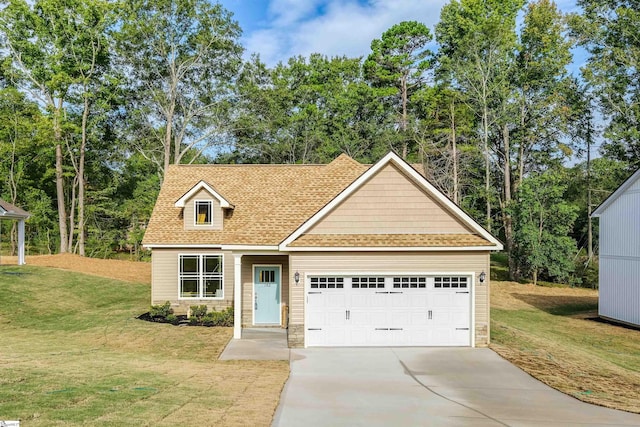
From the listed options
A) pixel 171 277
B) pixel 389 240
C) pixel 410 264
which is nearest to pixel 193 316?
pixel 171 277

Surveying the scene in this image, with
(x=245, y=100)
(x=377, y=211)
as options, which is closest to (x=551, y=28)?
(x=245, y=100)

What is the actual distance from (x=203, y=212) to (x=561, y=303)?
69.5 feet

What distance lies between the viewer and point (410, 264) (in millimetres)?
15445

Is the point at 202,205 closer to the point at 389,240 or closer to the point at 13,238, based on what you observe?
the point at 389,240

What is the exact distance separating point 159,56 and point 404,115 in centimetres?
2370

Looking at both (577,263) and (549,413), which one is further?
(577,263)

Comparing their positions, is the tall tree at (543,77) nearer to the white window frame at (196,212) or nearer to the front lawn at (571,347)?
the front lawn at (571,347)

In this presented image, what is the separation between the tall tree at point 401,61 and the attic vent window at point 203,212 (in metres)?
31.9

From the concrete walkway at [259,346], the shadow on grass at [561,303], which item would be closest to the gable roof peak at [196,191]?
the concrete walkway at [259,346]

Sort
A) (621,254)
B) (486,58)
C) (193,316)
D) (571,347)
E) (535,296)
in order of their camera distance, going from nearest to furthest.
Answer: (571,347), (193,316), (621,254), (535,296), (486,58)

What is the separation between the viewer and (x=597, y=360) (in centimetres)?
1457

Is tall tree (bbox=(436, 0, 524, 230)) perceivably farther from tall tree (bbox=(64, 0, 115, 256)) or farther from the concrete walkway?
tall tree (bbox=(64, 0, 115, 256))

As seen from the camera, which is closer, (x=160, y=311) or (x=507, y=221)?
(x=160, y=311)

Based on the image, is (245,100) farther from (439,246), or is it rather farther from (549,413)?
(549,413)
